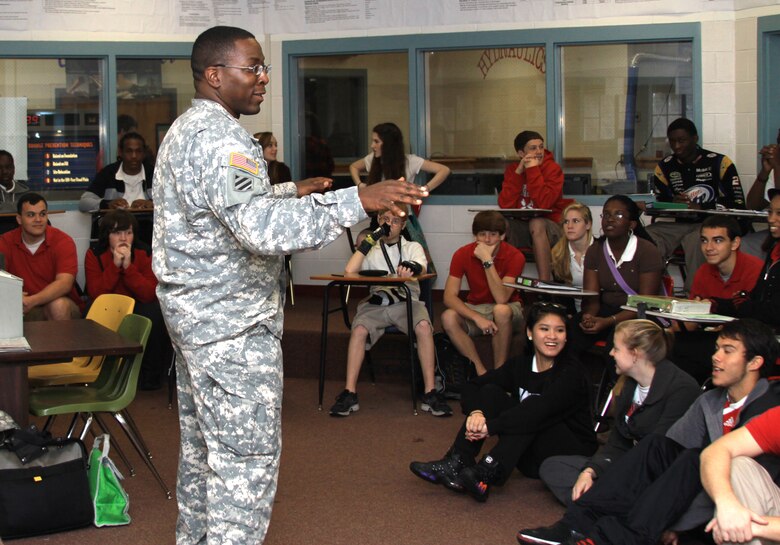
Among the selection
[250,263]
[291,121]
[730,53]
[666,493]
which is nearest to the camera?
[250,263]

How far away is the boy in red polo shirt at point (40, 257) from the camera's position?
21.2 ft

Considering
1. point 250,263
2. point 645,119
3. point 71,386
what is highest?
point 645,119

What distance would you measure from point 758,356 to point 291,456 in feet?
7.58

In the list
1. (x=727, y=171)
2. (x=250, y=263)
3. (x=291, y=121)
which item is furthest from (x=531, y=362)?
(x=291, y=121)

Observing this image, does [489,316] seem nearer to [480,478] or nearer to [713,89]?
[480,478]

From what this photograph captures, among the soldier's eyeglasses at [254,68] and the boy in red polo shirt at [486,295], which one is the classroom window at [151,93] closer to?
the boy in red polo shirt at [486,295]

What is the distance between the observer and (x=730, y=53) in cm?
730

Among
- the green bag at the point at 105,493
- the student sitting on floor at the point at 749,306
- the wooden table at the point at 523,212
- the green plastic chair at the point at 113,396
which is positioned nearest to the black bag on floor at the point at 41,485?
the green bag at the point at 105,493

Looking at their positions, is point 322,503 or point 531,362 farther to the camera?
point 531,362

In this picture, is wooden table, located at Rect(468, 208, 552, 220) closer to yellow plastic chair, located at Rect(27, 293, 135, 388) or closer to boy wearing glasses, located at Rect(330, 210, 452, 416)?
boy wearing glasses, located at Rect(330, 210, 452, 416)

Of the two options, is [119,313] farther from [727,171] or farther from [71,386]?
[727,171]

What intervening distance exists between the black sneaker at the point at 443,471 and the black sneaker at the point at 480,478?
51 mm

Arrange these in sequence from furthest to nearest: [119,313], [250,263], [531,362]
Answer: [119,313]
[531,362]
[250,263]

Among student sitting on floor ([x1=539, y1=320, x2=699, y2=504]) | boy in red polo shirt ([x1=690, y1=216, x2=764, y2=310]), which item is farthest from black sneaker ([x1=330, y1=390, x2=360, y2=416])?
boy in red polo shirt ([x1=690, y1=216, x2=764, y2=310])
